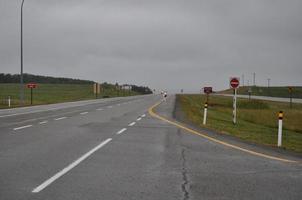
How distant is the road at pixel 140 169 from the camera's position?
745 cm

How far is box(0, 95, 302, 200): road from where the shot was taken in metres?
7.45

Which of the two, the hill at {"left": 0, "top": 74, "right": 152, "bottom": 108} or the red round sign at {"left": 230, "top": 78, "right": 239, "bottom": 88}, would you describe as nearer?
A: the red round sign at {"left": 230, "top": 78, "right": 239, "bottom": 88}

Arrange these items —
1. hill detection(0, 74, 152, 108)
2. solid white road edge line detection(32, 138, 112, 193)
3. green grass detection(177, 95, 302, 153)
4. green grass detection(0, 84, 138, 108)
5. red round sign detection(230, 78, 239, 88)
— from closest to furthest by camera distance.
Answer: solid white road edge line detection(32, 138, 112, 193) → green grass detection(177, 95, 302, 153) → red round sign detection(230, 78, 239, 88) → green grass detection(0, 84, 138, 108) → hill detection(0, 74, 152, 108)

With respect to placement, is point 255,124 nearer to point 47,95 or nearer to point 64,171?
point 64,171

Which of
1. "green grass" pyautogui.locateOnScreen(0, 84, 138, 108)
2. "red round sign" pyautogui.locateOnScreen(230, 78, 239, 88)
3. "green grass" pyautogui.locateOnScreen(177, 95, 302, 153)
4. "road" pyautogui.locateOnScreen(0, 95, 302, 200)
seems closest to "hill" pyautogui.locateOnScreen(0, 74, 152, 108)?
"green grass" pyautogui.locateOnScreen(0, 84, 138, 108)

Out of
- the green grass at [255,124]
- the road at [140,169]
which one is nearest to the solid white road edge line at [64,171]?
the road at [140,169]

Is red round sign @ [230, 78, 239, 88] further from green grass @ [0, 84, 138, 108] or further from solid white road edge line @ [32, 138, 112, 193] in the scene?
green grass @ [0, 84, 138, 108]

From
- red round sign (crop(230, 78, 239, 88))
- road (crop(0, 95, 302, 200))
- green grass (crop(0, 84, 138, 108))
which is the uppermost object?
red round sign (crop(230, 78, 239, 88))

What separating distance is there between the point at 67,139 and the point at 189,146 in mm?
3897

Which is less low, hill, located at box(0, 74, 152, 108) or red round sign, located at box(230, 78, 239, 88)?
red round sign, located at box(230, 78, 239, 88)

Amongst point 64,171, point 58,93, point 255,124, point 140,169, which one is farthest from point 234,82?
point 58,93

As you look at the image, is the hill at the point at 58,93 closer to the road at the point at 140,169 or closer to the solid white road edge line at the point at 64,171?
the road at the point at 140,169

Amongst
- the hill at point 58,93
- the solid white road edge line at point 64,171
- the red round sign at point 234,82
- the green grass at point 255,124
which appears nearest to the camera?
the solid white road edge line at point 64,171

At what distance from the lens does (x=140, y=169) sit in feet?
31.3
